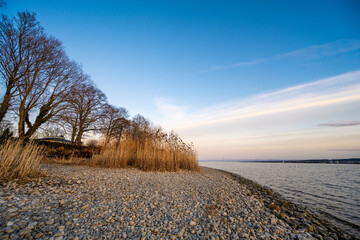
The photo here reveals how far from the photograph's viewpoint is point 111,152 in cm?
905

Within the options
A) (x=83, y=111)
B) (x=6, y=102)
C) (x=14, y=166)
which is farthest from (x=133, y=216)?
(x=83, y=111)

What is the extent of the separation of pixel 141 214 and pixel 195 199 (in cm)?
169

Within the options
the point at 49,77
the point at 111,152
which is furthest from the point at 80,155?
the point at 49,77

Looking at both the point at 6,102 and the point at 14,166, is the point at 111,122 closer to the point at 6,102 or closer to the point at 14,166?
the point at 6,102

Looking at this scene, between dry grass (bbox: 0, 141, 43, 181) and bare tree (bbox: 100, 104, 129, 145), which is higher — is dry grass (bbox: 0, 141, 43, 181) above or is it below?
below

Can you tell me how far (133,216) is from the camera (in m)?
3.06

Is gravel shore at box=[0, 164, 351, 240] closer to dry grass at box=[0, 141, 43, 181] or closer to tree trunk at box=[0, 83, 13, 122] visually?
dry grass at box=[0, 141, 43, 181]

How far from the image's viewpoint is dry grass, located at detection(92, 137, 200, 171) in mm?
8859

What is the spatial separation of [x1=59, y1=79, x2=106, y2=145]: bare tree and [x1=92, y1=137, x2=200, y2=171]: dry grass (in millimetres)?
9129

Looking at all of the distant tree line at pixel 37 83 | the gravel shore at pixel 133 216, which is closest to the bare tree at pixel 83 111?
the distant tree line at pixel 37 83

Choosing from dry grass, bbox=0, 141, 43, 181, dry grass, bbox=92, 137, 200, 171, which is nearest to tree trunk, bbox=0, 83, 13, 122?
dry grass, bbox=92, 137, 200, 171

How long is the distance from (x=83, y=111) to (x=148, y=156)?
557 inches

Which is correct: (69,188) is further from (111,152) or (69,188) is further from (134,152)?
(134,152)

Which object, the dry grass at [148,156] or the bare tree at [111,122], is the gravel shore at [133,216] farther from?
the bare tree at [111,122]
